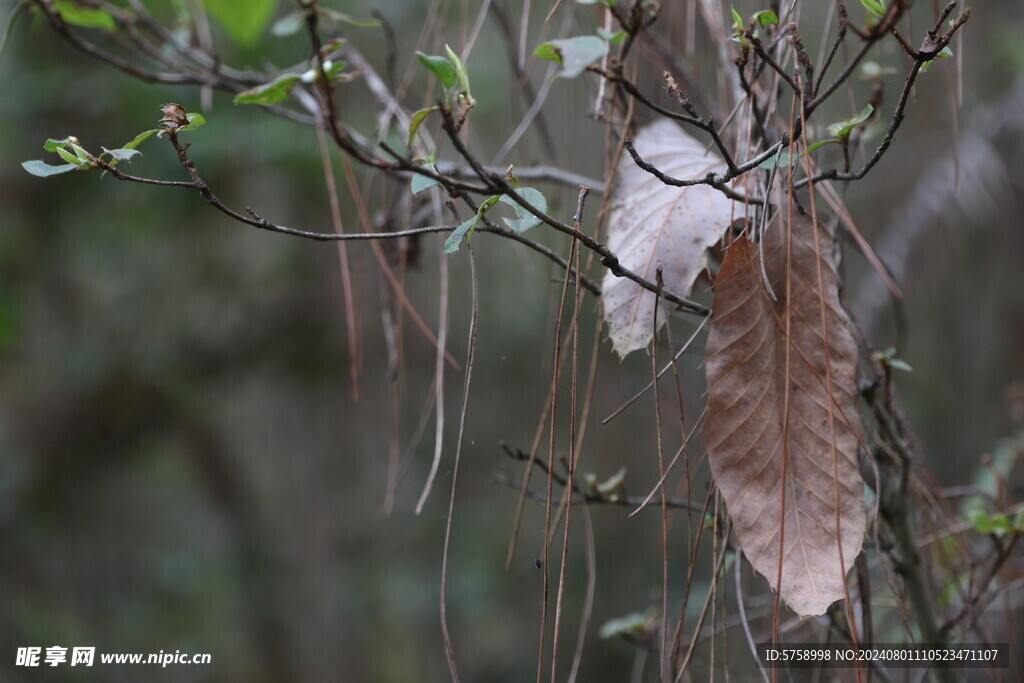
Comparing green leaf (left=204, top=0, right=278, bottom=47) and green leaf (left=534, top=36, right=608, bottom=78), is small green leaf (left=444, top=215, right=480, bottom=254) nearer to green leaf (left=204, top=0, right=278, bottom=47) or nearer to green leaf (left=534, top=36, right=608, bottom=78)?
green leaf (left=534, top=36, right=608, bottom=78)

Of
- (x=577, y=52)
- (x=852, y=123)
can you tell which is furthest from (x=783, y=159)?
(x=577, y=52)

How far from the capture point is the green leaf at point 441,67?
0.30 m

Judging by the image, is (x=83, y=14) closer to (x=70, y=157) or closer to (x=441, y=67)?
(x=70, y=157)

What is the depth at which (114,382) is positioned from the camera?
1.46m

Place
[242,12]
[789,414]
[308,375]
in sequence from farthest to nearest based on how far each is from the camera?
1. [308,375]
2. [242,12]
3. [789,414]

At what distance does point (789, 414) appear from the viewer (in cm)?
41

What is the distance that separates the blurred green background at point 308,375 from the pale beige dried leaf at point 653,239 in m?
0.32

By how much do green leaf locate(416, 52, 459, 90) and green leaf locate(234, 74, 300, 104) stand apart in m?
0.06

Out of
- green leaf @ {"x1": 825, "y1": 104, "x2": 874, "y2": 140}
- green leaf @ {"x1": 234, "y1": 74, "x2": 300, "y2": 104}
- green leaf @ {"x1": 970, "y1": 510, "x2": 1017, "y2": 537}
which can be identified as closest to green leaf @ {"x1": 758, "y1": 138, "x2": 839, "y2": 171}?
green leaf @ {"x1": 825, "y1": 104, "x2": 874, "y2": 140}

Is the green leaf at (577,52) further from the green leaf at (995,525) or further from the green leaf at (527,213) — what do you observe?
the green leaf at (995,525)

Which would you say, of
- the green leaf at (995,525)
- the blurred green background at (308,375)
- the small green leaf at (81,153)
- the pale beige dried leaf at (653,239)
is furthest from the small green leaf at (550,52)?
the green leaf at (995,525)

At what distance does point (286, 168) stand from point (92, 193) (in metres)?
0.35

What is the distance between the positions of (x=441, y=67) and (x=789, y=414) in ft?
0.89

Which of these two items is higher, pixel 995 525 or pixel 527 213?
pixel 527 213
